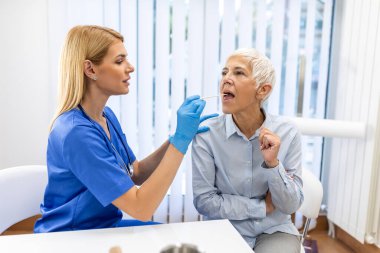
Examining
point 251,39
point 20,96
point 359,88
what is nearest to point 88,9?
point 20,96

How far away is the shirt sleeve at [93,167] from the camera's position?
0.97 m

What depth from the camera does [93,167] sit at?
976mm

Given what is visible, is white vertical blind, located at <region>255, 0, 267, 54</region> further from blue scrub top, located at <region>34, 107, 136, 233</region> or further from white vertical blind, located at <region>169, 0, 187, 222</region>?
blue scrub top, located at <region>34, 107, 136, 233</region>

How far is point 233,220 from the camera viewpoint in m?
1.30

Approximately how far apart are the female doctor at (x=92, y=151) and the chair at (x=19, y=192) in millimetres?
155

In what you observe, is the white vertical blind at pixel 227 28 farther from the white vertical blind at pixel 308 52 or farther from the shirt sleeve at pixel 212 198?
the shirt sleeve at pixel 212 198

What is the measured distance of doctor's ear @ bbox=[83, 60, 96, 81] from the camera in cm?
112

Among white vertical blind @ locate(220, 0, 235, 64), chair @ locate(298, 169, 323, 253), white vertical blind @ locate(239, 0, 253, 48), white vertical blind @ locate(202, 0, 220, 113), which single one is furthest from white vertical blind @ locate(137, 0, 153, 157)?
chair @ locate(298, 169, 323, 253)

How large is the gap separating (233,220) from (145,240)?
495 mm

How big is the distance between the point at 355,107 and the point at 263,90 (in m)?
0.88

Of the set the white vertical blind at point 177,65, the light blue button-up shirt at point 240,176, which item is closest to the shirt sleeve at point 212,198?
the light blue button-up shirt at point 240,176

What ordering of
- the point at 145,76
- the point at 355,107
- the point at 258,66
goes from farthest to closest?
1. the point at 145,76
2. the point at 355,107
3. the point at 258,66

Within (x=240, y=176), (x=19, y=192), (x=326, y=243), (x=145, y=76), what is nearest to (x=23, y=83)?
(x=145, y=76)

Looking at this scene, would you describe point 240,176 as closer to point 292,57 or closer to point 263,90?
point 263,90
